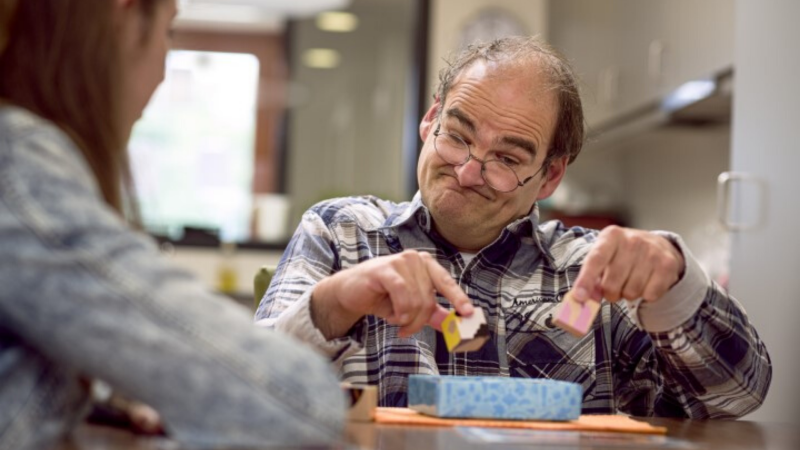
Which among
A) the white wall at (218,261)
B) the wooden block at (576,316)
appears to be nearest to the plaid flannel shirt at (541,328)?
the wooden block at (576,316)

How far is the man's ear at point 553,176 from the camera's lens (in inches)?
81.2

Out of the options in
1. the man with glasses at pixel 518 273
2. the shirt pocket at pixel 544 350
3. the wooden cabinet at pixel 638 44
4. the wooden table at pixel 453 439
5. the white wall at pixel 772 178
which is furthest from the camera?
the wooden cabinet at pixel 638 44

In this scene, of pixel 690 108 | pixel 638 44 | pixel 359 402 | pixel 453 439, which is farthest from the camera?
pixel 638 44

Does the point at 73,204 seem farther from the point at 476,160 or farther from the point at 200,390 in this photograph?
the point at 476,160

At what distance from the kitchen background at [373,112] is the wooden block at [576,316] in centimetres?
222

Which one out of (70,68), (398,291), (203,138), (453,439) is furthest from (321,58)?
(70,68)

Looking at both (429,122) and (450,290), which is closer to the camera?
(450,290)

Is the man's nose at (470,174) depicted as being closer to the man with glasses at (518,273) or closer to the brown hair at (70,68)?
the man with glasses at (518,273)

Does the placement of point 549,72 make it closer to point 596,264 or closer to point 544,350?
point 544,350

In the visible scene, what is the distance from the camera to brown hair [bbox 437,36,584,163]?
1.97 m

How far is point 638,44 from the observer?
15.0 ft

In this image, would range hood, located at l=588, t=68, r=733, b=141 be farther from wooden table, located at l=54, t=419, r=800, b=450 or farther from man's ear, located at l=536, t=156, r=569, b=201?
wooden table, located at l=54, t=419, r=800, b=450

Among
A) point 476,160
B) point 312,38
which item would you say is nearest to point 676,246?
point 476,160

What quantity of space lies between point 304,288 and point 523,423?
48cm
